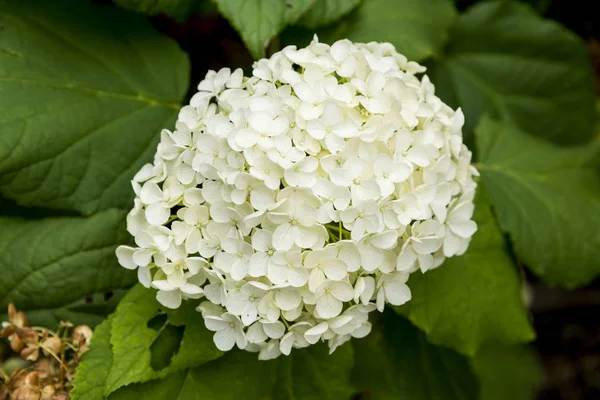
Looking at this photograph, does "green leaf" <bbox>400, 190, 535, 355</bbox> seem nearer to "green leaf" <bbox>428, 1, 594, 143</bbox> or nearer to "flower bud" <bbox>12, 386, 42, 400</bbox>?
"green leaf" <bbox>428, 1, 594, 143</bbox>

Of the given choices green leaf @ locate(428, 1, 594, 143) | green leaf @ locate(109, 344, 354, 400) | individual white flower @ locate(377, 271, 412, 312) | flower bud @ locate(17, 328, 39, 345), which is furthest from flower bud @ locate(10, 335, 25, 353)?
green leaf @ locate(428, 1, 594, 143)

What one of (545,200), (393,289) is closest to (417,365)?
(545,200)

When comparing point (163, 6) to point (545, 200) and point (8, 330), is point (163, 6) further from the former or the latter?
point (545, 200)

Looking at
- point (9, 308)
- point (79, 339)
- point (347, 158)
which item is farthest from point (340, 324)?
point (9, 308)

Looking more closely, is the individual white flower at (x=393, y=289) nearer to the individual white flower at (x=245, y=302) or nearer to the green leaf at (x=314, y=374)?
the individual white flower at (x=245, y=302)

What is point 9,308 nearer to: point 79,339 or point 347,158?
point 79,339

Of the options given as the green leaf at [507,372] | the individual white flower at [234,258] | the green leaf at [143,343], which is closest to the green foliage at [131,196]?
the green leaf at [143,343]
